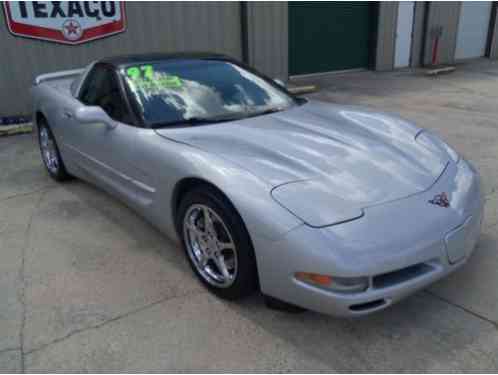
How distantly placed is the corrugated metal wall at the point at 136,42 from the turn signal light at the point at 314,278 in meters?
6.95

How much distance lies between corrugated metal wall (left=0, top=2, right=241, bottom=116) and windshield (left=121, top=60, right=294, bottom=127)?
500 centimetres

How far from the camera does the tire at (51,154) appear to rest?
4555 mm

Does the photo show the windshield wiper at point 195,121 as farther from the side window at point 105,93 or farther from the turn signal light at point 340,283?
the turn signal light at point 340,283

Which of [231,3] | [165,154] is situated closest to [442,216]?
[165,154]

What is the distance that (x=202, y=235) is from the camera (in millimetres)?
2711

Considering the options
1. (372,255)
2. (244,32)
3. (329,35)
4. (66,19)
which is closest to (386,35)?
(329,35)

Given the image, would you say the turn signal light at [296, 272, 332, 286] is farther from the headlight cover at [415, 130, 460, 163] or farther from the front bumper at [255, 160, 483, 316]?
the headlight cover at [415, 130, 460, 163]

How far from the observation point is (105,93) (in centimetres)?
360

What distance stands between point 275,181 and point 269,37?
8.24 metres

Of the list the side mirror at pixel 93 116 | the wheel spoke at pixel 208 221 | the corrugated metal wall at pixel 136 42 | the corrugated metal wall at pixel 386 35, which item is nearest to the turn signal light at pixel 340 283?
A: the wheel spoke at pixel 208 221

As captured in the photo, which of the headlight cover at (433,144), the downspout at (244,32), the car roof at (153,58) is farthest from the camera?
the downspout at (244,32)

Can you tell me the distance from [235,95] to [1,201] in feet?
8.20

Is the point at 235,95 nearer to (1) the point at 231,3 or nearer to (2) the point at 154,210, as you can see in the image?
(2) the point at 154,210

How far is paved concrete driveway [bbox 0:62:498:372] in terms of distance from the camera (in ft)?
7.22
